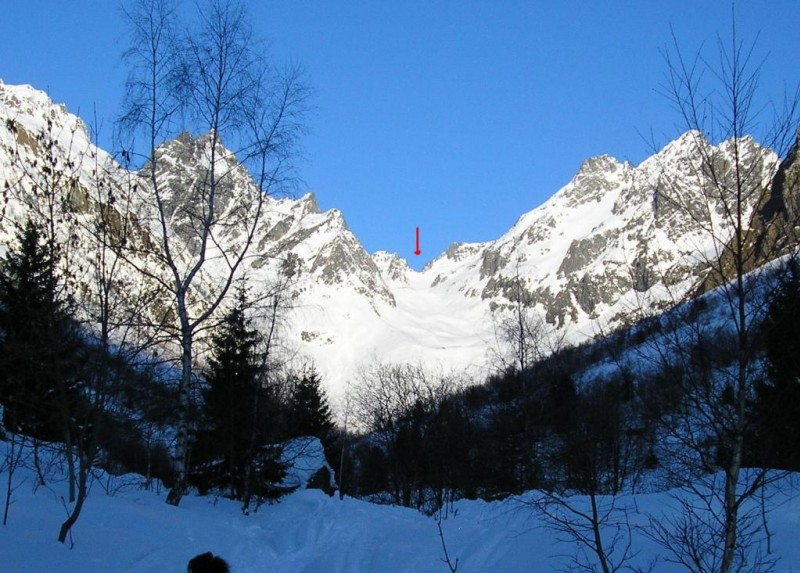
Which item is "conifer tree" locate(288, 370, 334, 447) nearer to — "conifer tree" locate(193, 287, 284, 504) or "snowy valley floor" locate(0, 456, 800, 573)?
"conifer tree" locate(193, 287, 284, 504)

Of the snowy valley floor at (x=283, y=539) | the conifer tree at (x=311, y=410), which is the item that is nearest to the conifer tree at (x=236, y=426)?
the snowy valley floor at (x=283, y=539)

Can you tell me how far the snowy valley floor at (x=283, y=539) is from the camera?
7949mm

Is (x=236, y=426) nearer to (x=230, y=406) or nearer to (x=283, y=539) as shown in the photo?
(x=230, y=406)

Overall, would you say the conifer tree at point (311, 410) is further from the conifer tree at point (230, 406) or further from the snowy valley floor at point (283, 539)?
the snowy valley floor at point (283, 539)

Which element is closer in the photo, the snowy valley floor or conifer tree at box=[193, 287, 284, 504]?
the snowy valley floor

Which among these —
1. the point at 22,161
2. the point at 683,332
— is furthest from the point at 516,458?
the point at 22,161

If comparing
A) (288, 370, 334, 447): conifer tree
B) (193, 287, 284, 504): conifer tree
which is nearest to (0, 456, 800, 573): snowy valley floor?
(193, 287, 284, 504): conifer tree

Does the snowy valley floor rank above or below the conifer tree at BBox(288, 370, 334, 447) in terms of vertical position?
below

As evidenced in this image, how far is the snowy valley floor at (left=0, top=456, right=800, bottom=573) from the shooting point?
26.1ft

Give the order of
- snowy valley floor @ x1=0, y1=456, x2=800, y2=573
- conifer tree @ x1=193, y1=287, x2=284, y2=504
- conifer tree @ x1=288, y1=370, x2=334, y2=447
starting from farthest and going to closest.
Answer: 1. conifer tree @ x1=288, y1=370, x2=334, y2=447
2. conifer tree @ x1=193, y1=287, x2=284, y2=504
3. snowy valley floor @ x1=0, y1=456, x2=800, y2=573

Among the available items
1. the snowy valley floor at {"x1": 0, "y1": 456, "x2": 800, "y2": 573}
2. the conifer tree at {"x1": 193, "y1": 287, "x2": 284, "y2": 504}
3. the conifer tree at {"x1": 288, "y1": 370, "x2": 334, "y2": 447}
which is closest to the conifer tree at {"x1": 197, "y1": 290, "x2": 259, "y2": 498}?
the conifer tree at {"x1": 193, "y1": 287, "x2": 284, "y2": 504}

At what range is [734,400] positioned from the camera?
19.2 ft

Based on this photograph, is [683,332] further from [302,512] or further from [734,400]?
[302,512]

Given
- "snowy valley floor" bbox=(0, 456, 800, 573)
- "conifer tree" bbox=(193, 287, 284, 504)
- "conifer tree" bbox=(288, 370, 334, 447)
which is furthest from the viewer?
"conifer tree" bbox=(288, 370, 334, 447)
